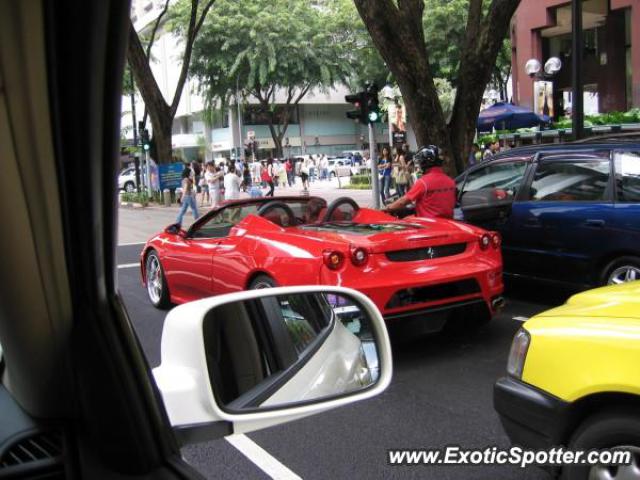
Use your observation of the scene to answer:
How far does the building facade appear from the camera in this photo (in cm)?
2641

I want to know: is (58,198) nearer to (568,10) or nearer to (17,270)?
(17,270)

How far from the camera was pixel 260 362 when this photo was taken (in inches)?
71.7

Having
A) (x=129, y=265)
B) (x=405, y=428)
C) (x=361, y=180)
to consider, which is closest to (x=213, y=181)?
(x=129, y=265)

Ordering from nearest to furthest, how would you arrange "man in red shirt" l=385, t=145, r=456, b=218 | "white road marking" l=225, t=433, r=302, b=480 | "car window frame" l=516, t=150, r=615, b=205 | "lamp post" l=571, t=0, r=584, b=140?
"white road marking" l=225, t=433, r=302, b=480 < "car window frame" l=516, t=150, r=615, b=205 < "man in red shirt" l=385, t=145, r=456, b=218 < "lamp post" l=571, t=0, r=584, b=140

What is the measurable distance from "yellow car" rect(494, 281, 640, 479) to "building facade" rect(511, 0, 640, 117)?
79.1 feet

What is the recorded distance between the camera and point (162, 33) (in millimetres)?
38656

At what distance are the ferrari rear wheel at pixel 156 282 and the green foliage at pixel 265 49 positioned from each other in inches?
1408

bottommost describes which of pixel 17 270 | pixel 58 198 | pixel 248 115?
pixel 17 270

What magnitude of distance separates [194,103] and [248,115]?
575cm

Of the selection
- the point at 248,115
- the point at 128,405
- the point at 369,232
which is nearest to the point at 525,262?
the point at 369,232

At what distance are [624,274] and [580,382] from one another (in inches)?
169

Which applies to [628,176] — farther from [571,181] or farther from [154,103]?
[154,103]

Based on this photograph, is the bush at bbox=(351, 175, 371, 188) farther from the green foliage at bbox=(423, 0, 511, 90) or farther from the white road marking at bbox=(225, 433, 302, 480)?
the white road marking at bbox=(225, 433, 302, 480)

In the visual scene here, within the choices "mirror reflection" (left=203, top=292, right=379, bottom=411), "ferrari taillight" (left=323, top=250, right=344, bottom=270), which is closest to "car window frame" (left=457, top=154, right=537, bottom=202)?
"ferrari taillight" (left=323, top=250, right=344, bottom=270)
